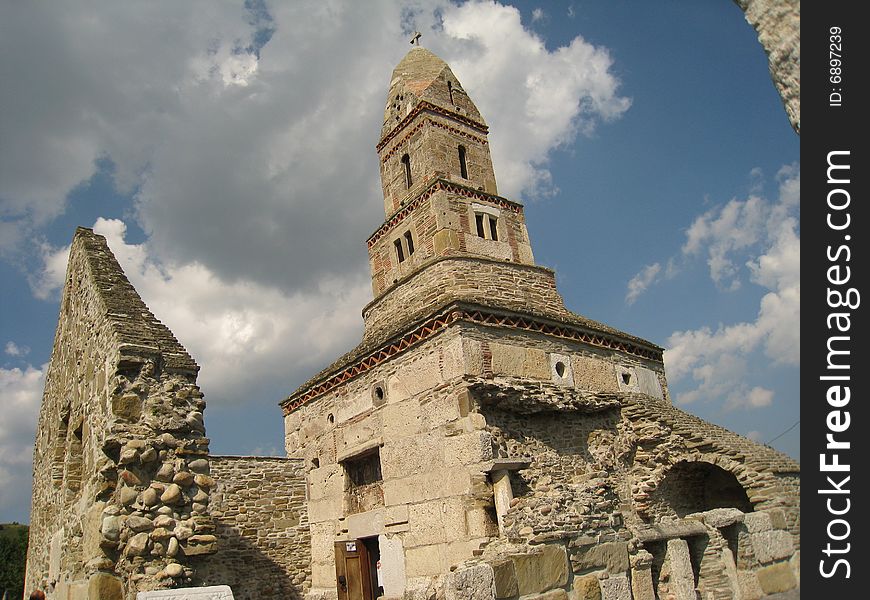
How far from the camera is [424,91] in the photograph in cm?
1672

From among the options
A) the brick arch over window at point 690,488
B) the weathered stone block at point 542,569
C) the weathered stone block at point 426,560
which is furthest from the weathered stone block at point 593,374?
the weathered stone block at point 542,569

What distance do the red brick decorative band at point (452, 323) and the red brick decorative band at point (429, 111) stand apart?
7.06m

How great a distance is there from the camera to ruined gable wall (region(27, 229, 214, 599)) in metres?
6.03

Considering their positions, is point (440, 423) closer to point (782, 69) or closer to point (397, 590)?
point (397, 590)

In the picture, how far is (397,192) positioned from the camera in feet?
54.9

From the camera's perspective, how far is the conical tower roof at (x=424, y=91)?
55.3 feet

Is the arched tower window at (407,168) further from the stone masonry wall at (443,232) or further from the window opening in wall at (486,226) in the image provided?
the window opening in wall at (486,226)

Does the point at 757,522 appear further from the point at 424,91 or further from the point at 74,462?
the point at 424,91

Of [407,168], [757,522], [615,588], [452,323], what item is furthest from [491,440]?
[407,168]

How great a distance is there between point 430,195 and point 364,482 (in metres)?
7.05

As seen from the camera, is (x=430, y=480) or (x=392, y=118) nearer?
(x=430, y=480)
